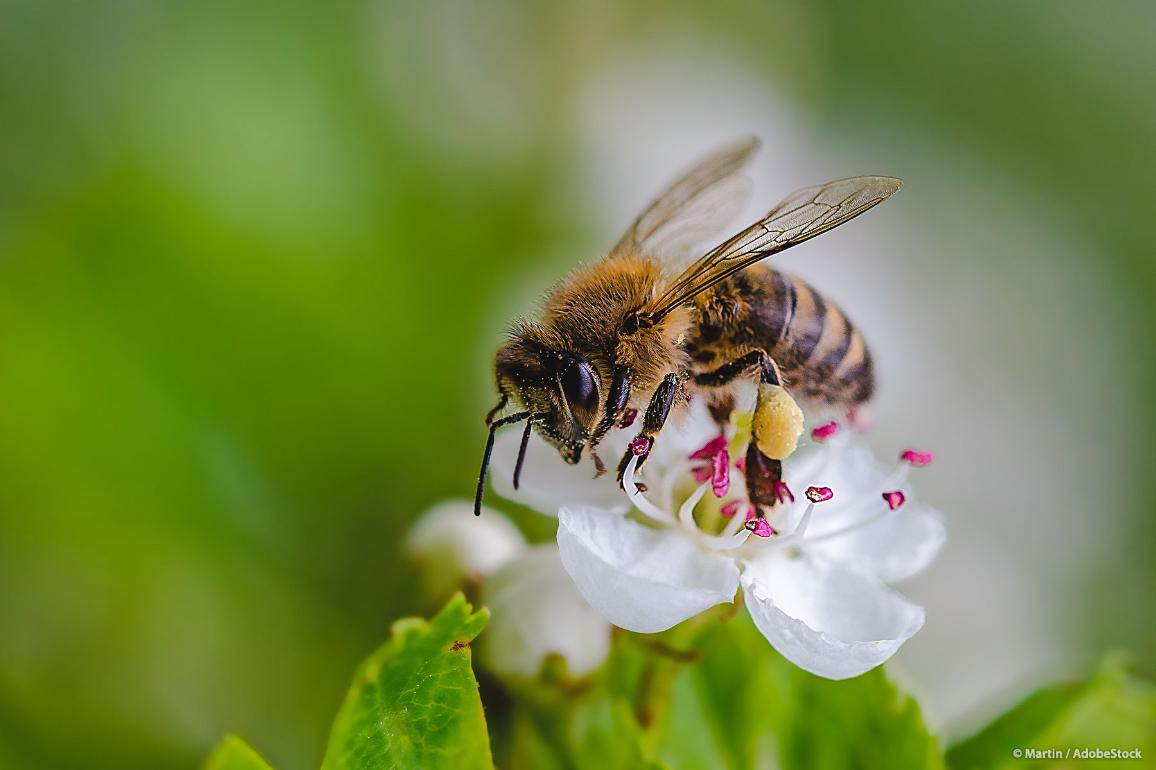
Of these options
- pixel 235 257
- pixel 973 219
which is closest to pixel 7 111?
pixel 235 257

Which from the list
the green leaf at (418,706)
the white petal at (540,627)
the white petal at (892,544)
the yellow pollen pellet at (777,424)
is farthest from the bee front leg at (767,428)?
the green leaf at (418,706)

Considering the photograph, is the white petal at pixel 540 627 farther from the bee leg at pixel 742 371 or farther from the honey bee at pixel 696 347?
the bee leg at pixel 742 371

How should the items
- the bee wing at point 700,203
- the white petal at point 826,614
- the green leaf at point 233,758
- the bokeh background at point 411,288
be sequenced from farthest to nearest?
the bokeh background at point 411,288, the bee wing at point 700,203, the white petal at point 826,614, the green leaf at point 233,758

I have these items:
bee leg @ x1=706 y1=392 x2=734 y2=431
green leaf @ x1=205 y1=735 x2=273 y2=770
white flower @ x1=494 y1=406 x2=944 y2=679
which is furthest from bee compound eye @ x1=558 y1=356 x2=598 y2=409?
green leaf @ x1=205 y1=735 x2=273 y2=770

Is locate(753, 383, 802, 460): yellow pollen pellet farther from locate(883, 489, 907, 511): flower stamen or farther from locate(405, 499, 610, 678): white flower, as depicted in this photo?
locate(405, 499, 610, 678): white flower

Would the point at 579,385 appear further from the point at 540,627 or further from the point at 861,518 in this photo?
the point at 861,518
